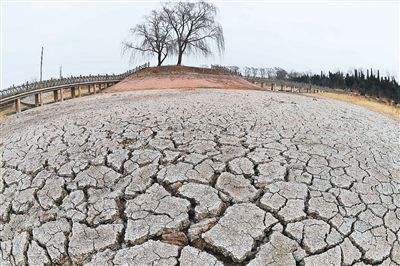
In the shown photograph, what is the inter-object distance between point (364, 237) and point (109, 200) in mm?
2788

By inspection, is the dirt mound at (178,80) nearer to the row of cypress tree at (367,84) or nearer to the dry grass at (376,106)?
the dry grass at (376,106)

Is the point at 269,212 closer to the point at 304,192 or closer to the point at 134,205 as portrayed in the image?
the point at 304,192

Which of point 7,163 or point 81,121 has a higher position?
point 81,121

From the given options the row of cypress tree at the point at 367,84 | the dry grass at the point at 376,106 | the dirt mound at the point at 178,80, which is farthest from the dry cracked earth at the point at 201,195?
the row of cypress tree at the point at 367,84

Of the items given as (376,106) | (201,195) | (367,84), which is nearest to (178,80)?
(376,106)

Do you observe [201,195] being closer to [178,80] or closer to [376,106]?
[178,80]

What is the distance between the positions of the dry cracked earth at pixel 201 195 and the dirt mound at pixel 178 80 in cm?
1023

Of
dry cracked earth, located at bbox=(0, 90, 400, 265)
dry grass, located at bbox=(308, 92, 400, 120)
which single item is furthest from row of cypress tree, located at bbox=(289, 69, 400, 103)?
dry cracked earth, located at bbox=(0, 90, 400, 265)

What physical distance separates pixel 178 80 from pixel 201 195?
14.0 meters

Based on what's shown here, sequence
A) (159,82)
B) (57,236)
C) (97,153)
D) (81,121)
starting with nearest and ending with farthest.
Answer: (57,236) → (97,153) → (81,121) → (159,82)

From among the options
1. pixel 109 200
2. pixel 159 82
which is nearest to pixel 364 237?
pixel 109 200

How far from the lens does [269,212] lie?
4145 mm

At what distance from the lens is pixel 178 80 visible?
18031 millimetres

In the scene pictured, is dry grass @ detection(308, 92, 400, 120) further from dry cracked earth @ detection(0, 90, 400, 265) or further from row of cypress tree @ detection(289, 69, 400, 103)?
row of cypress tree @ detection(289, 69, 400, 103)
